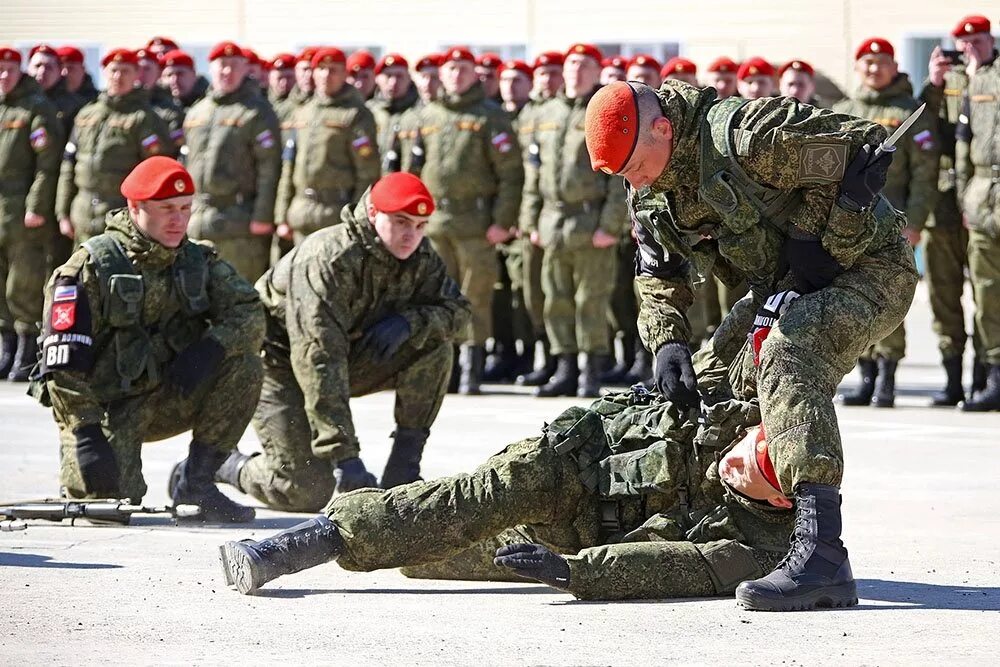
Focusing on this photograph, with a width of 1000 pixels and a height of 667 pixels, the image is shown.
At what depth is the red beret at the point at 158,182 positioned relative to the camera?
802 centimetres

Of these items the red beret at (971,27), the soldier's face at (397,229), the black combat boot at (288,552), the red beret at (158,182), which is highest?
the red beret at (971,27)

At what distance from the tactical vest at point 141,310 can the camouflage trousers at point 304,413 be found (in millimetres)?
627

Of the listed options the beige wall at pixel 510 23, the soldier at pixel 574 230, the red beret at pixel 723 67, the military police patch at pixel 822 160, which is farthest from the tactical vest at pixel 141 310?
the beige wall at pixel 510 23

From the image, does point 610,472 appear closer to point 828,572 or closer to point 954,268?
point 828,572

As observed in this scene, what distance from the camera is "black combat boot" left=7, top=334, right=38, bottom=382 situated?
609 inches

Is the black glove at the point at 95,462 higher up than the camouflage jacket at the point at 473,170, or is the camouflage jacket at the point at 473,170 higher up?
the camouflage jacket at the point at 473,170

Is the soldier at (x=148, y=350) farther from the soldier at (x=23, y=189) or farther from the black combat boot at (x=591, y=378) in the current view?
the soldier at (x=23, y=189)

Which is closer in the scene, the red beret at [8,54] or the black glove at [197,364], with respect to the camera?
the black glove at [197,364]

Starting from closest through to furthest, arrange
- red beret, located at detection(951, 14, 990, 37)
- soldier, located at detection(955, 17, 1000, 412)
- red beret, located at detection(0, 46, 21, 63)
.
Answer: soldier, located at detection(955, 17, 1000, 412) < red beret, located at detection(951, 14, 990, 37) < red beret, located at detection(0, 46, 21, 63)

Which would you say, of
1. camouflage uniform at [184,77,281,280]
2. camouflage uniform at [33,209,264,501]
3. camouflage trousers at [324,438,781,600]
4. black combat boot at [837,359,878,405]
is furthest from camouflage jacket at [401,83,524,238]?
camouflage trousers at [324,438,781,600]

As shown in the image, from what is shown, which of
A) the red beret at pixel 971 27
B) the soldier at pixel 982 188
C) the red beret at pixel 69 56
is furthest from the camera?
the red beret at pixel 69 56

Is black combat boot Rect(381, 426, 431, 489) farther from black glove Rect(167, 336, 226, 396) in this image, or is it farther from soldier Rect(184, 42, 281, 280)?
soldier Rect(184, 42, 281, 280)

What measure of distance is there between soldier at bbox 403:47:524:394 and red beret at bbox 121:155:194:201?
20.8 feet

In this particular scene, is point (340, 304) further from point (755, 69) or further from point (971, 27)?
point (755, 69)
